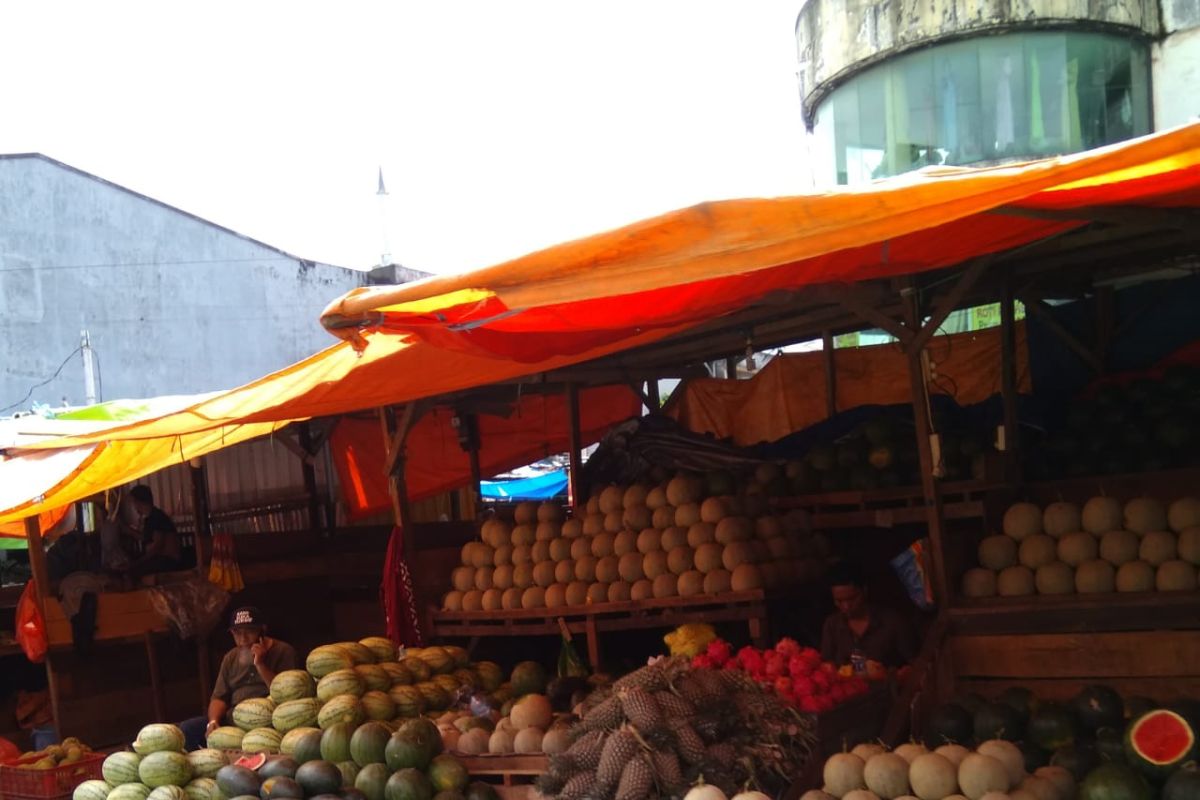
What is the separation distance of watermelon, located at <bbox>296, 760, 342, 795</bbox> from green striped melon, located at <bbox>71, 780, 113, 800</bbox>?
52.4 inches

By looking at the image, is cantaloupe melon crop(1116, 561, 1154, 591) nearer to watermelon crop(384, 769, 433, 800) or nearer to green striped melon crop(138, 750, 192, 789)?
watermelon crop(384, 769, 433, 800)

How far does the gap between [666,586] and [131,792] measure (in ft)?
10.1

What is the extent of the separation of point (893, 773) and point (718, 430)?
4.99 metres

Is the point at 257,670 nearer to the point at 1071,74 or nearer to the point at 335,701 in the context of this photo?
the point at 335,701

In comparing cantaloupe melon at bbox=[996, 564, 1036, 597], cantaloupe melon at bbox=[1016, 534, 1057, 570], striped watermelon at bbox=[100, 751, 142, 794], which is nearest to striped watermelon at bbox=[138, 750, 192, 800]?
striped watermelon at bbox=[100, 751, 142, 794]

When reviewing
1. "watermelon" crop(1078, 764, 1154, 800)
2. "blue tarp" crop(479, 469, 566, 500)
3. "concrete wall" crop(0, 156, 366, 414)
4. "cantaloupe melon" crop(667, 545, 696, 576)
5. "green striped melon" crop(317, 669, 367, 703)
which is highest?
"concrete wall" crop(0, 156, 366, 414)

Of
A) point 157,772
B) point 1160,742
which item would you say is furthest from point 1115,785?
point 157,772

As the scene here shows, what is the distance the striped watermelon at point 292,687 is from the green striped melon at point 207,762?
41 centimetres

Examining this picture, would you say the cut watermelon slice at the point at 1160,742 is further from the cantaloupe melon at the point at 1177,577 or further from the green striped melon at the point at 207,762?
the green striped melon at the point at 207,762

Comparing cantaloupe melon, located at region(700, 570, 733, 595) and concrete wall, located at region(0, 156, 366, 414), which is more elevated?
concrete wall, located at region(0, 156, 366, 414)

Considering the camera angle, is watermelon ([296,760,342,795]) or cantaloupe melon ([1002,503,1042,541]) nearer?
watermelon ([296,760,342,795])

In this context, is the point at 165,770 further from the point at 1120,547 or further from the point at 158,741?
the point at 1120,547

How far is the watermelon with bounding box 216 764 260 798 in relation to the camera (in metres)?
5.28

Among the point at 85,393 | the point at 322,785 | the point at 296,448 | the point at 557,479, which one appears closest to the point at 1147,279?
the point at 322,785
